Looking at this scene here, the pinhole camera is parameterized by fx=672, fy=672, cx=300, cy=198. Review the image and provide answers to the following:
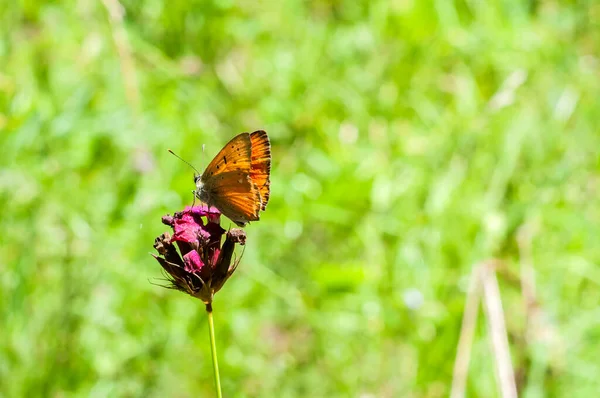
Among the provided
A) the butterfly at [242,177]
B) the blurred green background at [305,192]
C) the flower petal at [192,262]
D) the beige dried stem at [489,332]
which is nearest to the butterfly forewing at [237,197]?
the butterfly at [242,177]

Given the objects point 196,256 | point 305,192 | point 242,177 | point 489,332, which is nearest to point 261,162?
point 242,177

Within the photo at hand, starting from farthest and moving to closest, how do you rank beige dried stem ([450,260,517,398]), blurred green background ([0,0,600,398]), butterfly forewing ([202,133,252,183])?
blurred green background ([0,0,600,398])
beige dried stem ([450,260,517,398])
butterfly forewing ([202,133,252,183])

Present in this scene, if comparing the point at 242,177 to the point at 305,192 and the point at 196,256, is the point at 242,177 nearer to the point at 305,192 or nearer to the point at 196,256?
the point at 196,256

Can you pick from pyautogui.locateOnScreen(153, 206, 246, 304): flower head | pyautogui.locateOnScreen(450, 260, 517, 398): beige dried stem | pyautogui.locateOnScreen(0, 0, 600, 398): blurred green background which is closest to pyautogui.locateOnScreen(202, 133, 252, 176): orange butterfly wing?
pyautogui.locateOnScreen(153, 206, 246, 304): flower head

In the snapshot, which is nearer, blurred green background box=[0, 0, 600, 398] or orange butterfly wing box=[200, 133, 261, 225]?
orange butterfly wing box=[200, 133, 261, 225]

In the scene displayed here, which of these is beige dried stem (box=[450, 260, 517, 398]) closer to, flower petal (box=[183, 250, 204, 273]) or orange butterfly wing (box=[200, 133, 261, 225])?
orange butterfly wing (box=[200, 133, 261, 225])

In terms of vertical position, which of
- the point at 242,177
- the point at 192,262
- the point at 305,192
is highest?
the point at 305,192
